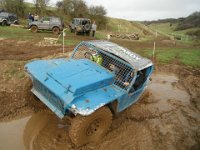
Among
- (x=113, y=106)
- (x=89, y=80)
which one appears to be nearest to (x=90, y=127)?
(x=113, y=106)

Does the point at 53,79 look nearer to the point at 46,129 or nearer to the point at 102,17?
the point at 46,129

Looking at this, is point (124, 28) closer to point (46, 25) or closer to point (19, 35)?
point (46, 25)

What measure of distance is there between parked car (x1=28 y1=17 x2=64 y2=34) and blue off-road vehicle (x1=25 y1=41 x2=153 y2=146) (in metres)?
15.9

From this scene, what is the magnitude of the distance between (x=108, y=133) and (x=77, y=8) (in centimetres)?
3280

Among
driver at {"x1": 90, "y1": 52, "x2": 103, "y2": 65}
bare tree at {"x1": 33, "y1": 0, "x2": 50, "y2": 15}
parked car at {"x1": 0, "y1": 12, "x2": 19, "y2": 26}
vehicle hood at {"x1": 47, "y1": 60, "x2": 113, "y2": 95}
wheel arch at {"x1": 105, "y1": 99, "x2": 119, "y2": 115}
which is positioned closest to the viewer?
vehicle hood at {"x1": 47, "y1": 60, "x2": 113, "y2": 95}

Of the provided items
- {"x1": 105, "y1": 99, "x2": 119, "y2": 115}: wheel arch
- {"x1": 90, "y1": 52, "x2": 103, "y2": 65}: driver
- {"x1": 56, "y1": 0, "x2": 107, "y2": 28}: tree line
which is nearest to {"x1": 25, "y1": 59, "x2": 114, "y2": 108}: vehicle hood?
{"x1": 90, "y1": 52, "x2": 103, "y2": 65}: driver

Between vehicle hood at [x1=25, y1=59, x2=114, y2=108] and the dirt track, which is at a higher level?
vehicle hood at [x1=25, y1=59, x2=114, y2=108]

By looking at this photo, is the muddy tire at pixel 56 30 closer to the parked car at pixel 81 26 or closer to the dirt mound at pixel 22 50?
the parked car at pixel 81 26

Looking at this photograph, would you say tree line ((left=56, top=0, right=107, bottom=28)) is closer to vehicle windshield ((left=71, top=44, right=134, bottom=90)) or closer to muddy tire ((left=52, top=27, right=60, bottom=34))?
muddy tire ((left=52, top=27, right=60, bottom=34))

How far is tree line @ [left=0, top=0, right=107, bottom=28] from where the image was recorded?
109 feet

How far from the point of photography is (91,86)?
16.8 feet

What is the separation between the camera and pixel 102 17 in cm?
3784

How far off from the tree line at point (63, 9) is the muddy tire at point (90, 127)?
31.3 meters

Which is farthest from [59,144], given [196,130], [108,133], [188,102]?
[188,102]
